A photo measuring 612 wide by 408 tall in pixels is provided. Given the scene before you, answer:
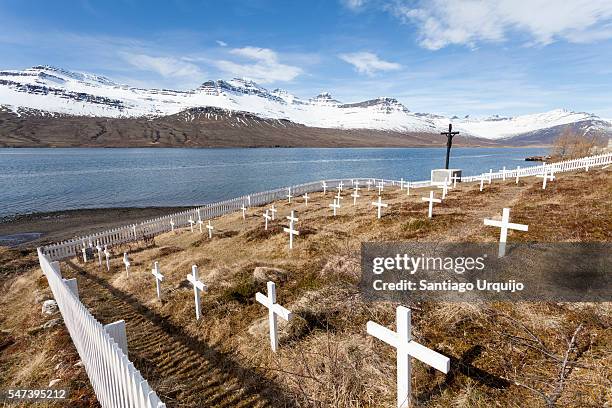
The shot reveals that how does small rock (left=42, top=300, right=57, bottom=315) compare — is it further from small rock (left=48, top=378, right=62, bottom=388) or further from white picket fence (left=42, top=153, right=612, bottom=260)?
white picket fence (left=42, top=153, right=612, bottom=260)

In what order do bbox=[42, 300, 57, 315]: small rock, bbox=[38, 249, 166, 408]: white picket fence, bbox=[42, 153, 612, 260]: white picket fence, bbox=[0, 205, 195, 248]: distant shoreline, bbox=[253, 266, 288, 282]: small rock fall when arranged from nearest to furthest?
bbox=[38, 249, 166, 408]: white picket fence
bbox=[253, 266, 288, 282]: small rock
bbox=[42, 300, 57, 315]: small rock
bbox=[42, 153, 612, 260]: white picket fence
bbox=[0, 205, 195, 248]: distant shoreline

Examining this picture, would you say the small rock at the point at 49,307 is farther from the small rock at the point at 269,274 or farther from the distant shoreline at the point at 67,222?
the distant shoreline at the point at 67,222

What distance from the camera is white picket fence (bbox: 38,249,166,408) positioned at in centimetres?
327

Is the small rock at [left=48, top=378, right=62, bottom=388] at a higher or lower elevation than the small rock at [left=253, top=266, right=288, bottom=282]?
lower

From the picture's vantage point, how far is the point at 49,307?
8539 millimetres

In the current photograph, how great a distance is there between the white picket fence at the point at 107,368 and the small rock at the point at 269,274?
3.66 meters

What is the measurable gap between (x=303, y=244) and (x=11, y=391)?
7.85 meters

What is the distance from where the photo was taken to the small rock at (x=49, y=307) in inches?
330

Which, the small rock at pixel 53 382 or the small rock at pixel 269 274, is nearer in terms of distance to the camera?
the small rock at pixel 53 382

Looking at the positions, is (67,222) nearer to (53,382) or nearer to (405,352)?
(53,382)

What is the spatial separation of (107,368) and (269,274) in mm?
4438

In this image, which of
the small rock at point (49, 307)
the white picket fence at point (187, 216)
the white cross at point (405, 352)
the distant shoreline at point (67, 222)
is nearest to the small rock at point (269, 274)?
the white cross at point (405, 352)

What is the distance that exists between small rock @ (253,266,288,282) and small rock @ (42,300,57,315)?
5213 mm


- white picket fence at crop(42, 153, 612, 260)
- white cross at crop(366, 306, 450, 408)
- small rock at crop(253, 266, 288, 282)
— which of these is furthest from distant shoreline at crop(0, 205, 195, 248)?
white cross at crop(366, 306, 450, 408)
